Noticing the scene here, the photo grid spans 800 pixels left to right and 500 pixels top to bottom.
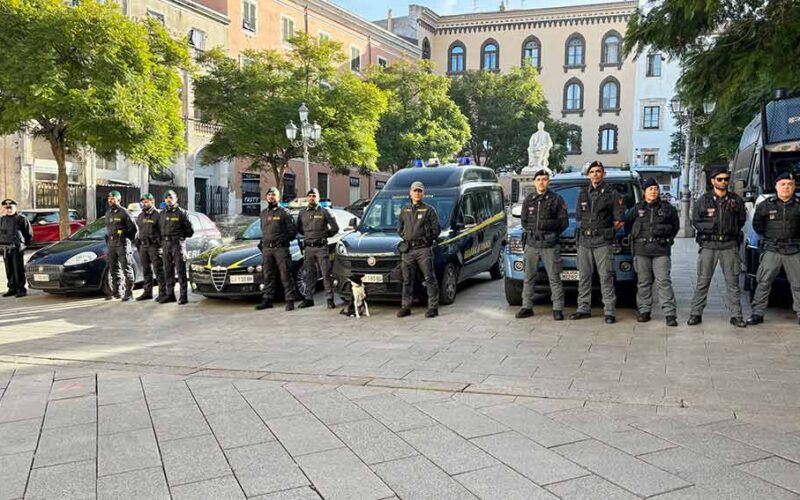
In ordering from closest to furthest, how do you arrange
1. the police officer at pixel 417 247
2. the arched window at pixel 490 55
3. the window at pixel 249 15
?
1. the police officer at pixel 417 247
2. the window at pixel 249 15
3. the arched window at pixel 490 55

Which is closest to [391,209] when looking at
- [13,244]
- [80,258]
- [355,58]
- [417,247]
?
[417,247]

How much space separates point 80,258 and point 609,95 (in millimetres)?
52334

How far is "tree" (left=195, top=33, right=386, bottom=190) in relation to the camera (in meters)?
25.5

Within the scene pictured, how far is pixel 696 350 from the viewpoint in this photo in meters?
6.82

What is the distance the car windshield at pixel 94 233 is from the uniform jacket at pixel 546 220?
7.70 metres

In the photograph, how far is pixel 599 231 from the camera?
838 centimetres

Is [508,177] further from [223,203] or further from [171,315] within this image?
[171,315]

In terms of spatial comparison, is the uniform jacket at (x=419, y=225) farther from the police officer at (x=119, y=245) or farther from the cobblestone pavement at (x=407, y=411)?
the police officer at (x=119, y=245)

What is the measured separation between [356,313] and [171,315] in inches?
112

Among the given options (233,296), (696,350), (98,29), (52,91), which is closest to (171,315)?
(233,296)

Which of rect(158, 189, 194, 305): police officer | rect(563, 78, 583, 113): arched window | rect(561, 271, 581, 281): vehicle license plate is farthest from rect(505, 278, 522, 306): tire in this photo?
rect(563, 78, 583, 113): arched window

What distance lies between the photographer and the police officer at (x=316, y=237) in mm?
10086

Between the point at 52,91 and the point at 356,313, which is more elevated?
the point at 52,91

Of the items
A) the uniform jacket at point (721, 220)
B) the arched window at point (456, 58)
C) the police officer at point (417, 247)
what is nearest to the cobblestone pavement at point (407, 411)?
the police officer at point (417, 247)
